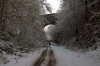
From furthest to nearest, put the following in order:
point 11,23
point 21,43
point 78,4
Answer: point 78,4, point 21,43, point 11,23

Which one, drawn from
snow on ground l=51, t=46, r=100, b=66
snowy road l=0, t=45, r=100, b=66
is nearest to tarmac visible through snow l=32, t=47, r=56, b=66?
snowy road l=0, t=45, r=100, b=66

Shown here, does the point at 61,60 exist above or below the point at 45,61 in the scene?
below

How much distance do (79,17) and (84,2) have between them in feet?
10.5

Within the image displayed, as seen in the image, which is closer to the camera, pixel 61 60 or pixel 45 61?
pixel 45 61

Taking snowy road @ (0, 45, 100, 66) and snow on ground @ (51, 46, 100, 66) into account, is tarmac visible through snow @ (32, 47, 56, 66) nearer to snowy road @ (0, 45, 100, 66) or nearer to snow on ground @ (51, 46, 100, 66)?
snowy road @ (0, 45, 100, 66)

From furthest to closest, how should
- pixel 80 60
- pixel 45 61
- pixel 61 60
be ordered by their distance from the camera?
pixel 61 60 < pixel 80 60 < pixel 45 61

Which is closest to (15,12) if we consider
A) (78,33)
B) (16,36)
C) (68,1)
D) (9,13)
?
(9,13)

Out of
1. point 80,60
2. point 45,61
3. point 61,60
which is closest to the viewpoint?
point 45,61

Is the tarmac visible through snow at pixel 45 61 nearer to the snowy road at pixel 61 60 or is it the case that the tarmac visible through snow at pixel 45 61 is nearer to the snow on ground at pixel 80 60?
the snowy road at pixel 61 60

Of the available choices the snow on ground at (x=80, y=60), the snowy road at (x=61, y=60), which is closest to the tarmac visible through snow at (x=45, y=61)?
the snowy road at (x=61, y=60)

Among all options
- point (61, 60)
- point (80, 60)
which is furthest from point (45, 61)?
point (80, 60)

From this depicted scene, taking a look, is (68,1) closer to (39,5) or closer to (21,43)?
(39,5)

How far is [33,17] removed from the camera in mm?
12852

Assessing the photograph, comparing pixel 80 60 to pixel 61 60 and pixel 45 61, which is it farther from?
pixel 45 61
